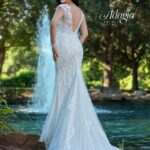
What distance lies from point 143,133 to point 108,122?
3.25 m

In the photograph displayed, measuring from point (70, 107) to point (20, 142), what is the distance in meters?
0.87

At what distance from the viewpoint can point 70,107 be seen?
19.3 ft

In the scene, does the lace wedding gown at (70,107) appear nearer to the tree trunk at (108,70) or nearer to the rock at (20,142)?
the rock at (20,142)

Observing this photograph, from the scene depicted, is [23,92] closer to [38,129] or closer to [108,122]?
[108,122]

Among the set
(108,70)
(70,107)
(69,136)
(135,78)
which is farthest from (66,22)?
(135,78)

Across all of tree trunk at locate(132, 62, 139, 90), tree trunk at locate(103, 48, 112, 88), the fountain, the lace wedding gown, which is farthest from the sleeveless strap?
tree trunk at locate(132, 62, 139, 90)

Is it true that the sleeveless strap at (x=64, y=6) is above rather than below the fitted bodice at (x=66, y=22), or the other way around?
above

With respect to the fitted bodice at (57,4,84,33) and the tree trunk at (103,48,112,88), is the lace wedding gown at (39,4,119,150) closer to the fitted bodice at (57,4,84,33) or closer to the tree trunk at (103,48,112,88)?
the fitted bodice at (57,4,84,33)

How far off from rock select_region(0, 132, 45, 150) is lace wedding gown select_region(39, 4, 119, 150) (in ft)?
0.43

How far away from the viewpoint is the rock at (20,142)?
602 centimetres

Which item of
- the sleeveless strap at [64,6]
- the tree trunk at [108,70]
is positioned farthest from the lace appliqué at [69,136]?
the tree trunk at [108,70]

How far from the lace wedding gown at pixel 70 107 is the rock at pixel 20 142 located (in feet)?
0.43

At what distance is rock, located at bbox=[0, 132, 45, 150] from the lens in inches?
237

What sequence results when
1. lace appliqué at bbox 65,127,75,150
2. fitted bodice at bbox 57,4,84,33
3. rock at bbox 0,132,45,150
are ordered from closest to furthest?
lace appliqué at bbox 65,127,75,150 < fitted bodice at bbox 57,4,84,33 < rock at bbox 0,132,45,150
